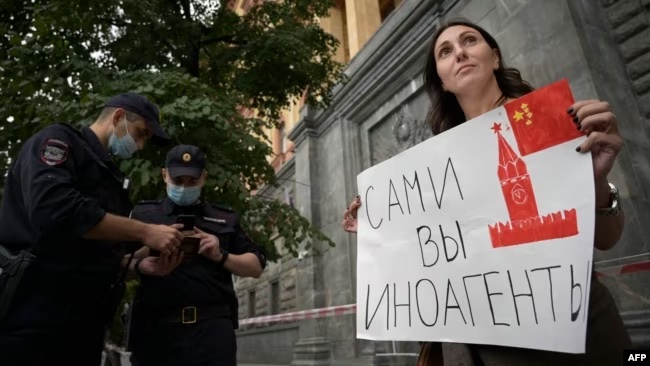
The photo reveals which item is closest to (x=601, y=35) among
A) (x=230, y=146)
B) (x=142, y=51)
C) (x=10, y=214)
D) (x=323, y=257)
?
(x=230, y=146)

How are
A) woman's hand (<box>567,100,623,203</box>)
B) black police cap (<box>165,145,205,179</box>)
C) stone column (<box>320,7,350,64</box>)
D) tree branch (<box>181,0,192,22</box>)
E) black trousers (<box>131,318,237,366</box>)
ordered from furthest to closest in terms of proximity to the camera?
stone column (<box>320,7,350,64</box>)
tree branch (<box>181,0,192,22</box>)
black police cap (<box>165,145,205,179</box>)
black trousers (<box>131,318,237,366</box>)
woman's hand (<box>567,100,623,203</box>)

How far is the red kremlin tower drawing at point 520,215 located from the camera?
3.42ft

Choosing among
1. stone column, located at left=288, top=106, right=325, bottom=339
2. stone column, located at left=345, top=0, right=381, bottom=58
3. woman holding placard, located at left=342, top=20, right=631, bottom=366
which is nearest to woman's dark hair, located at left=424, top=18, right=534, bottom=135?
woman holding placard, located at left=342, top=20, right=631, bottom=366

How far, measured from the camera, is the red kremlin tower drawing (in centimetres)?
104

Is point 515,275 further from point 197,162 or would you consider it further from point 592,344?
point 197,162

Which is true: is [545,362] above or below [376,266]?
below

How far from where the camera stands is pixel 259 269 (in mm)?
2387

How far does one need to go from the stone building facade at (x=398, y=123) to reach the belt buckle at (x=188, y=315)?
290 centimetres

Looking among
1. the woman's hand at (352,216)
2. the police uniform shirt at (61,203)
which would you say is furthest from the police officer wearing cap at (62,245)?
the woman's hand at (352,216)

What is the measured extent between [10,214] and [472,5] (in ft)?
21.3

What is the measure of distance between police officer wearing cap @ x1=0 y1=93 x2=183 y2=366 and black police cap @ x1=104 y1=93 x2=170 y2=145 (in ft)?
0.84

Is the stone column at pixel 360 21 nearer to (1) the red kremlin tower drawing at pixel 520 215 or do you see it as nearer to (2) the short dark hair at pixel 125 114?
(2) the short dark hair at pixel 125 114

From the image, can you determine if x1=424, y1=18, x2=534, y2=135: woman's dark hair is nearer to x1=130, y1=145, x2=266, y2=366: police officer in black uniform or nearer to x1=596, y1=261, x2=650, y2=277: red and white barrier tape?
x1=130, y1=145, x2=266, y2=366: police officer in black uniform

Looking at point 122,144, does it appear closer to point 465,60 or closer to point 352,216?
point 352,216
